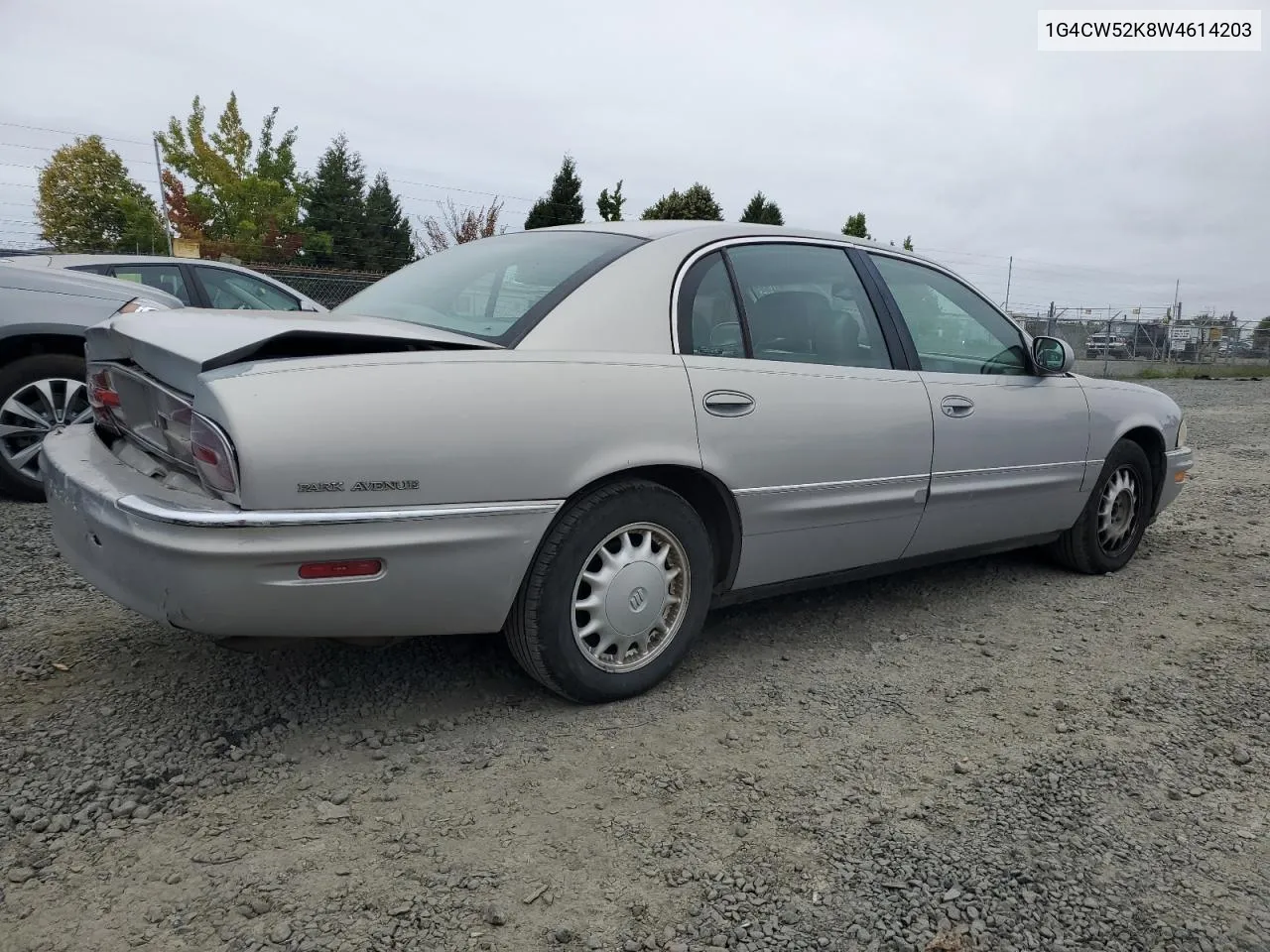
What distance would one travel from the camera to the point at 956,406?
367cm

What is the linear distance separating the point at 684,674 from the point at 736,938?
1322 millimetres

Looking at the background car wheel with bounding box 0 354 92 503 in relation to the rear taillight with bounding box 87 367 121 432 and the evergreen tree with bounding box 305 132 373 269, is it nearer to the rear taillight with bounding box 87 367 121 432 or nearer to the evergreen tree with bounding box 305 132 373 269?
the rear taillight with bounding box 87 367 121 432

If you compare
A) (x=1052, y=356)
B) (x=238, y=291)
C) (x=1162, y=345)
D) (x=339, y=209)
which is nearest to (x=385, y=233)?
(x=339, y=209)

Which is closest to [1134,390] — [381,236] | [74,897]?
[74,897]

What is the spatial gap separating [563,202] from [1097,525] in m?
24.0

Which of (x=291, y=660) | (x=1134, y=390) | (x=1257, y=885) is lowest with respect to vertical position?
(x=1257, y=885)

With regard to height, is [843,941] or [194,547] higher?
[194,547]

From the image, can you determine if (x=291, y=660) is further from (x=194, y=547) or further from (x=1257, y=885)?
(x=1257, y=885)

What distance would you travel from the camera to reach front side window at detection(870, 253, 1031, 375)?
376 centimetres

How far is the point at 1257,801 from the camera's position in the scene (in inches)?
96.8

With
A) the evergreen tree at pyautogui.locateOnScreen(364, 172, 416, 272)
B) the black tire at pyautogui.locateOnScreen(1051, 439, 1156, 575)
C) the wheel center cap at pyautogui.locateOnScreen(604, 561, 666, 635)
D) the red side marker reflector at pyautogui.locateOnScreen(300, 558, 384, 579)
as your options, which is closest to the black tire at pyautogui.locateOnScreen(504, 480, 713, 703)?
the wheel center cap at pyautogui.locateOnScreen(604, 561, 666, 635)

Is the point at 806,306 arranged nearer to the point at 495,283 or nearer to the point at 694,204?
the point at 495,283

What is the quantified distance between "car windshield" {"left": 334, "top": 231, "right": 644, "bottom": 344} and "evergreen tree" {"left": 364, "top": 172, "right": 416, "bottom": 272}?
26712mm

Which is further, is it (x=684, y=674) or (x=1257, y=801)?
(x=684, y=674)
